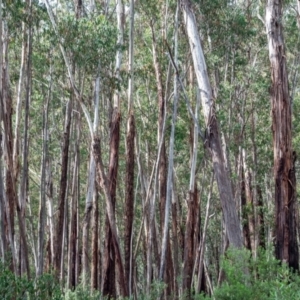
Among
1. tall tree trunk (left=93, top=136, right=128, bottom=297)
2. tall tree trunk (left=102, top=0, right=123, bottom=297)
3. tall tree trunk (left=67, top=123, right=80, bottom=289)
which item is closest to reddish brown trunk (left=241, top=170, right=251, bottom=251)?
tall tree trunk (left=67, top=123, right=80, bottom=289)

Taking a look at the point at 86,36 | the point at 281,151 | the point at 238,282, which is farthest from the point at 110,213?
the point at 238,282

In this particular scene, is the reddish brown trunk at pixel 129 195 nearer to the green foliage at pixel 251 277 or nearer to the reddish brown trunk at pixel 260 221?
the green foliage at pixel 251 277

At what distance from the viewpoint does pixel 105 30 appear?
10.7 metres

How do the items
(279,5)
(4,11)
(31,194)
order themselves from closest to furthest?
(279,5) → (4,11) → (31,194)

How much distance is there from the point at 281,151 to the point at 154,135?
9218 mm

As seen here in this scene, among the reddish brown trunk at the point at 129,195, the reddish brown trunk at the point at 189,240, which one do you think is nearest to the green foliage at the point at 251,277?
the reddish brown trunk at the point at 129,195

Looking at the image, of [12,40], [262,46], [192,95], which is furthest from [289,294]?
[262,46]

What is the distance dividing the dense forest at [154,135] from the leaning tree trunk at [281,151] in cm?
2

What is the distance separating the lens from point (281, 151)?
27.4 feet

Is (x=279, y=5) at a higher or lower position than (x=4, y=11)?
lower

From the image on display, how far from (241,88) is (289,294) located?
13545mm

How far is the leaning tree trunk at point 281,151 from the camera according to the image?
318 inches

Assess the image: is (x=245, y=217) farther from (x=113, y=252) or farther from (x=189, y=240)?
(x=113, y=252)

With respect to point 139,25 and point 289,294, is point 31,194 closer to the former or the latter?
point 139,25
